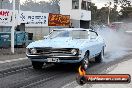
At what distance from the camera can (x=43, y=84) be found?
26.3ft

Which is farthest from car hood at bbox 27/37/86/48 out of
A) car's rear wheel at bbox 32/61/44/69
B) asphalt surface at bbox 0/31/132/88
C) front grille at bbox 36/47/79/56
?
asphalt surface at bbox 0/31/132/88

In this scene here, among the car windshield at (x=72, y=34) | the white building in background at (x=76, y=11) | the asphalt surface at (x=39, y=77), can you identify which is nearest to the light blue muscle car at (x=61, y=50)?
the car windshield at (x=72, y=34)

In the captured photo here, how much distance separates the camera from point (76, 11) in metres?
49.1

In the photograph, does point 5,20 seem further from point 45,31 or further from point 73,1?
point 73,1

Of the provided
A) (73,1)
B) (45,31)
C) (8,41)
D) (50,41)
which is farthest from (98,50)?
(73,1)

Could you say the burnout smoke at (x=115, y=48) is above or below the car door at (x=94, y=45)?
below

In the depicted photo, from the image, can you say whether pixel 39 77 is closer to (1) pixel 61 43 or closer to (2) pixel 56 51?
(2) pixel 56 51

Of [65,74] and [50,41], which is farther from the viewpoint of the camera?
[50,41]

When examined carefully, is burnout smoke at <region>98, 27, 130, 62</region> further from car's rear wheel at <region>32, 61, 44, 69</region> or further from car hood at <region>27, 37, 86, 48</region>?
car's rear wheel at <region>32, 61, 44, 69</region>

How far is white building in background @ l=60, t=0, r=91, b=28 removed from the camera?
159 feet

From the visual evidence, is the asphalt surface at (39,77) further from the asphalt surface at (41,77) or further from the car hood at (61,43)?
the car hood at (61,43)

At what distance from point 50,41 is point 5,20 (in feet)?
26.1

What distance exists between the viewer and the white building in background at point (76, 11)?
1903 inches

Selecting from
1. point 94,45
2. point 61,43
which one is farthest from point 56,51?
point 94,45
